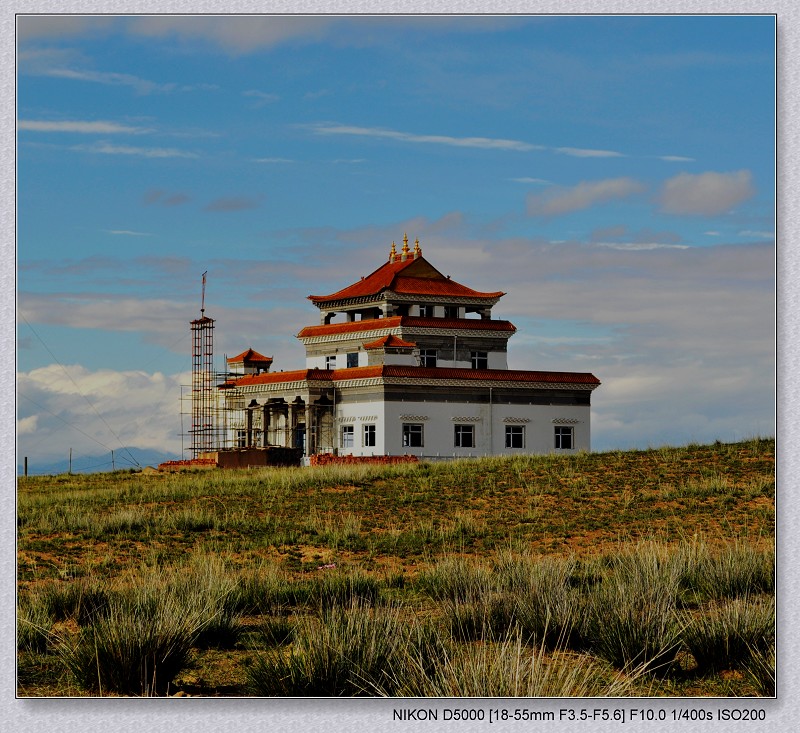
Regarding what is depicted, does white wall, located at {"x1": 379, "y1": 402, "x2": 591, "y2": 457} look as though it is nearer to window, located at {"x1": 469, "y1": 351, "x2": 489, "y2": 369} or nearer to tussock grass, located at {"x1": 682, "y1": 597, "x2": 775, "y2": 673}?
window, located at {"x1": 469, "y1": 351, "x2": 489, "y2": 369}

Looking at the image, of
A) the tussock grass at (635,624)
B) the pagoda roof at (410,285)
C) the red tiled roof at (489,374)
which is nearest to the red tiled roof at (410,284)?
the pagoda roof at (410,285)

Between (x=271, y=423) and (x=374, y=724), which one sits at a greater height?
(x=271, y=423)

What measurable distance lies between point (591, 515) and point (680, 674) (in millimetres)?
16717

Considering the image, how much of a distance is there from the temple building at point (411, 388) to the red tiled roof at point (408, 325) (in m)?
0.06

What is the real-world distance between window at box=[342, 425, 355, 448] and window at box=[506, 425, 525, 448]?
26.5ft

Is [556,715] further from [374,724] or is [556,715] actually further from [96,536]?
[96,536]

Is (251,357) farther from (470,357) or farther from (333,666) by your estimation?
(333,666)

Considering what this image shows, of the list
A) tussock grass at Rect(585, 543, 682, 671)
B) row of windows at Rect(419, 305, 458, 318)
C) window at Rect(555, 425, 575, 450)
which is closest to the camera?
tussock grass at Rect(585, 543, 682, 671)

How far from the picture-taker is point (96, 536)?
27.6m

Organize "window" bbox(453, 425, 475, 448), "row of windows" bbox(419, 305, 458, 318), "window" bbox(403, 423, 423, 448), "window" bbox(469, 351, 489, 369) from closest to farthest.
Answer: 1. "window" bbox(403, 423, 423, 448)
2. "window" bbox(453, 425, 475, 448)
3. "window" bbox(469, 351, 489, 369)
4. "row of windows" bbox(419, 305, 458, 318)

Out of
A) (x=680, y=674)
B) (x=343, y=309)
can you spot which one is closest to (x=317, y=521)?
(x=680, y=674)

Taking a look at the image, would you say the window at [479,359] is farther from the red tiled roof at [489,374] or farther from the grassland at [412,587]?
the grassland at [412,587]

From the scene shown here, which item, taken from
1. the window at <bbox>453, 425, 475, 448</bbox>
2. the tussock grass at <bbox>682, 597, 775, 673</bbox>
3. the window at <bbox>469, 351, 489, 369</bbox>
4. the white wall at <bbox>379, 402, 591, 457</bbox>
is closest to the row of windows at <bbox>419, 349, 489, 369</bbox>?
the window at <bbox>469, 351, 489, 369</bbox>

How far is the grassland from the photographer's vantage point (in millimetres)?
11836
